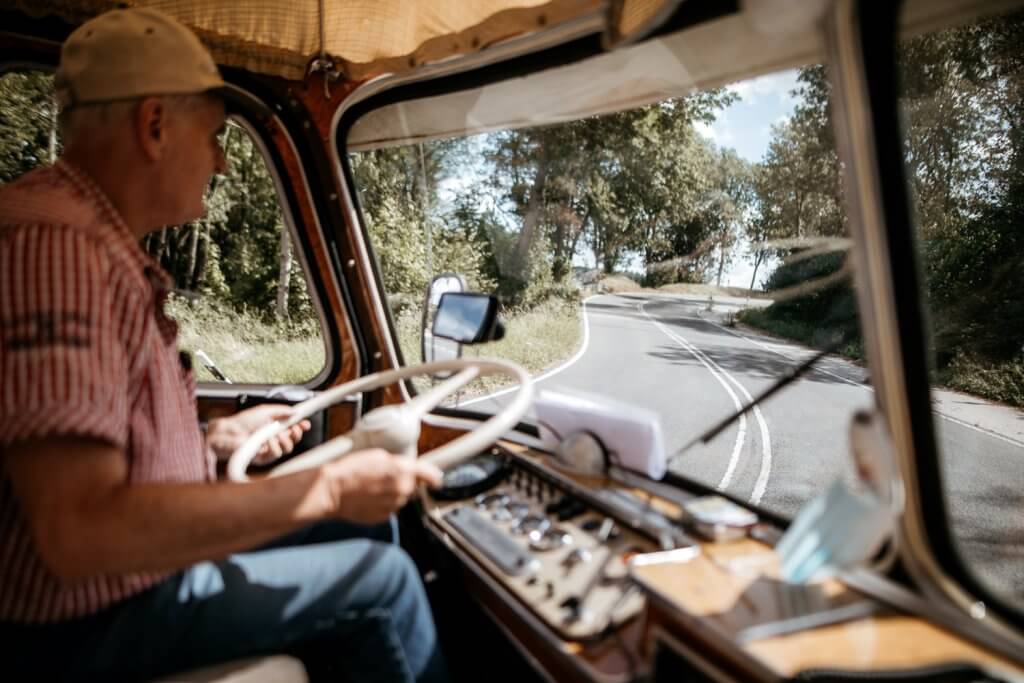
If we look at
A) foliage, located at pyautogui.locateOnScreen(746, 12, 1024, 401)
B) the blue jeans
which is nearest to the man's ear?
the blue jeans

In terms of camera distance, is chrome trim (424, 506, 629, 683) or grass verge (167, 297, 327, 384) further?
grass verge (167, 297, 327, 384)

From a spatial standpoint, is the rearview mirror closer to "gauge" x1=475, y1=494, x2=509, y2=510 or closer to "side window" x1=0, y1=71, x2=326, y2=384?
"gauge" x1=475, y1=494, x2=509, y2=510

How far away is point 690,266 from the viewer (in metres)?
1.78

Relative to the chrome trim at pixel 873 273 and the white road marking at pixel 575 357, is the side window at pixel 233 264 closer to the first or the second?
the white road marking at pixel 575 357

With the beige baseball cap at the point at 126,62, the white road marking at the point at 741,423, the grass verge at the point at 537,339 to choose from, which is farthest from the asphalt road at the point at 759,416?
the beige baseball cap at the point at 126,62

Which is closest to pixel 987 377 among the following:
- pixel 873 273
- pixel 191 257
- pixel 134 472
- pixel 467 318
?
pixel 873 273

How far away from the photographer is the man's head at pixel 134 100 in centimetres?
115

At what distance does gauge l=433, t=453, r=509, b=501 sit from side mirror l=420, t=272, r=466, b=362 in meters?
0.64

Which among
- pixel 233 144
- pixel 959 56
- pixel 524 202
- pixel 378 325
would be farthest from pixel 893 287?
pixel 233 144

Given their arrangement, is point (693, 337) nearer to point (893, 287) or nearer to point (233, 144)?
point (893, 287)

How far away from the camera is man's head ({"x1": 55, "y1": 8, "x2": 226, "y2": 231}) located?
1.15 meters

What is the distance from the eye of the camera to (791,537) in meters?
1.14

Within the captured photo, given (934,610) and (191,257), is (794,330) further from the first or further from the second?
(191,257)

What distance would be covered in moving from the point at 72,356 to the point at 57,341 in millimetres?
33
